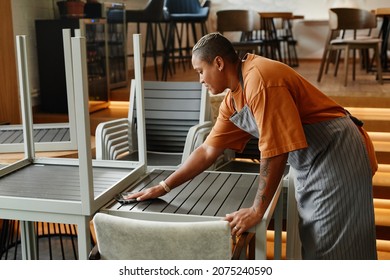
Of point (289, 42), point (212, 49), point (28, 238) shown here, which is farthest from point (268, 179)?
point (289, 42)

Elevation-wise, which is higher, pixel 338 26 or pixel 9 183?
pixel 338 26

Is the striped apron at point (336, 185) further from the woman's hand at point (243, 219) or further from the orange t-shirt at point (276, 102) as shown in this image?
the woman's hand at point (243, 219)

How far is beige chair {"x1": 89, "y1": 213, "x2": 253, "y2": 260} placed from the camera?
146cm

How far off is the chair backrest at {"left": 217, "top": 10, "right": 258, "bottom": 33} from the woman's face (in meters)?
4.01

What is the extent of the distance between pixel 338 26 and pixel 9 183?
4319mm

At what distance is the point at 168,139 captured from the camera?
3670mm

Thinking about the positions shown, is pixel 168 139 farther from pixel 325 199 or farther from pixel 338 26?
pixel 338 26

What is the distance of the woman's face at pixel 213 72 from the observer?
70.1 inches

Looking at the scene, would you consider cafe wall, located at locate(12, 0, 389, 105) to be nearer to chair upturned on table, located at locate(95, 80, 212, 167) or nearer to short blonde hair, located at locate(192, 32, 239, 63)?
chair upturned on table, located at locate(95, 80, 212, 167)

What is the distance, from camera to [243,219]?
67.2 inches

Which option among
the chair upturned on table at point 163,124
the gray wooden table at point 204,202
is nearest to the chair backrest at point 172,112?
the chair upturned on table at point 163,124

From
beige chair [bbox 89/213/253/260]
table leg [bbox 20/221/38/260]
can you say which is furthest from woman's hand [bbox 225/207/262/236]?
table leg [bbox 20/221/38/260]

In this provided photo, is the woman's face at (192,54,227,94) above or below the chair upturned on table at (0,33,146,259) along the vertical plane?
above
